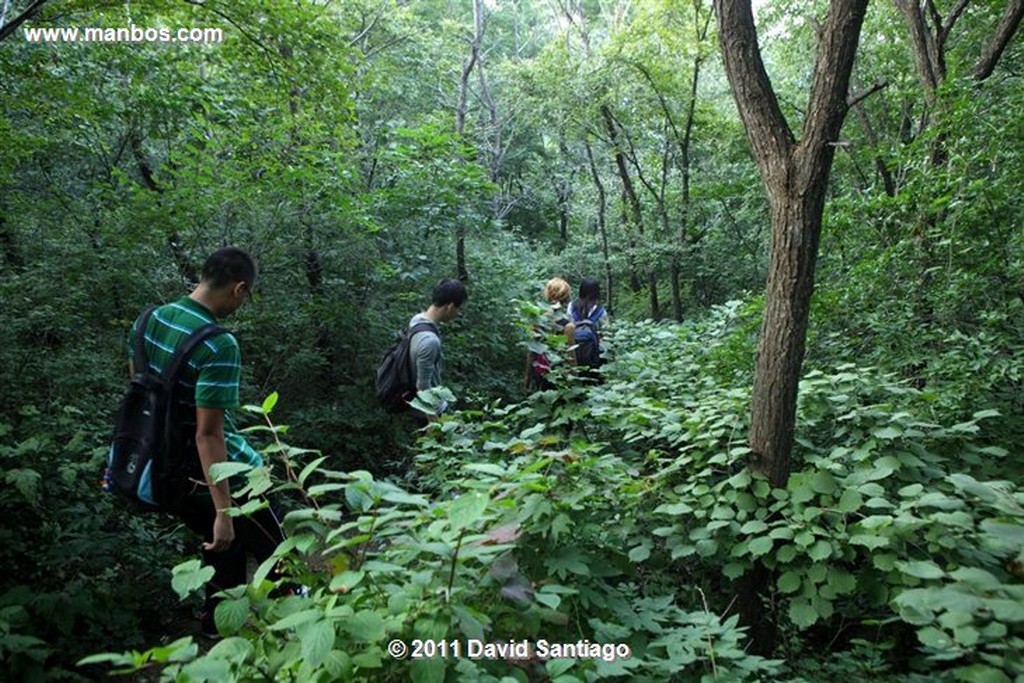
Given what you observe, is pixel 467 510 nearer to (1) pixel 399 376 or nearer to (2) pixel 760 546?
(2) pixel 760 546

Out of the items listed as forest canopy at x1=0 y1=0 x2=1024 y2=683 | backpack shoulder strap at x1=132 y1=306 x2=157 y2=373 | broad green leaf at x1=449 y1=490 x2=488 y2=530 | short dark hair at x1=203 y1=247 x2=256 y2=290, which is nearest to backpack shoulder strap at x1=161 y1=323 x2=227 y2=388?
backpack shoulder strap at x1=132 y1=306 x2=157 y2=373

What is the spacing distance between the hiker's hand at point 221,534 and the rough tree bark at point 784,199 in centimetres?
222

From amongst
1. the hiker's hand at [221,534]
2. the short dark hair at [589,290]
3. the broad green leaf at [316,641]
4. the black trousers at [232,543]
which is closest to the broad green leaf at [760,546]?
the broad green leaf at [316,641]

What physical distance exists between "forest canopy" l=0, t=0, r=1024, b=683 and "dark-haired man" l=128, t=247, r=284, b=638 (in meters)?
0.40

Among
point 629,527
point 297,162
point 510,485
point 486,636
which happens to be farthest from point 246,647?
point 297,162

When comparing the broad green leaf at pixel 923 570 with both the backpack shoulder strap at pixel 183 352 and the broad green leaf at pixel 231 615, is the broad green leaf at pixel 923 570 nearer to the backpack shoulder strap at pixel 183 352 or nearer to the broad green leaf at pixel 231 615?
the broad green leaf at pixel 231 615

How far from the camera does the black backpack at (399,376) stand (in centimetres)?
412

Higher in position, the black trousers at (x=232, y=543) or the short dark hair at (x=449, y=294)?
the short dark hair at (x=449, y=294)

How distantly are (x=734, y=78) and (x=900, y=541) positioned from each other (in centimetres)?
212

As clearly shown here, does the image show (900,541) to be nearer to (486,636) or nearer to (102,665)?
(486,636)

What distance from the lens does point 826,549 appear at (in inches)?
81.3

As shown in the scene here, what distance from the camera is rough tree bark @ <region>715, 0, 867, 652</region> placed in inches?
100.0

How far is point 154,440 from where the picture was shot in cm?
238

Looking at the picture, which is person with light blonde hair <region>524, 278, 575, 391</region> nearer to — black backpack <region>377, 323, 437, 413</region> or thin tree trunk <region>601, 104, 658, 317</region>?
black backpack <region>377, 323, 437, 413</region>
